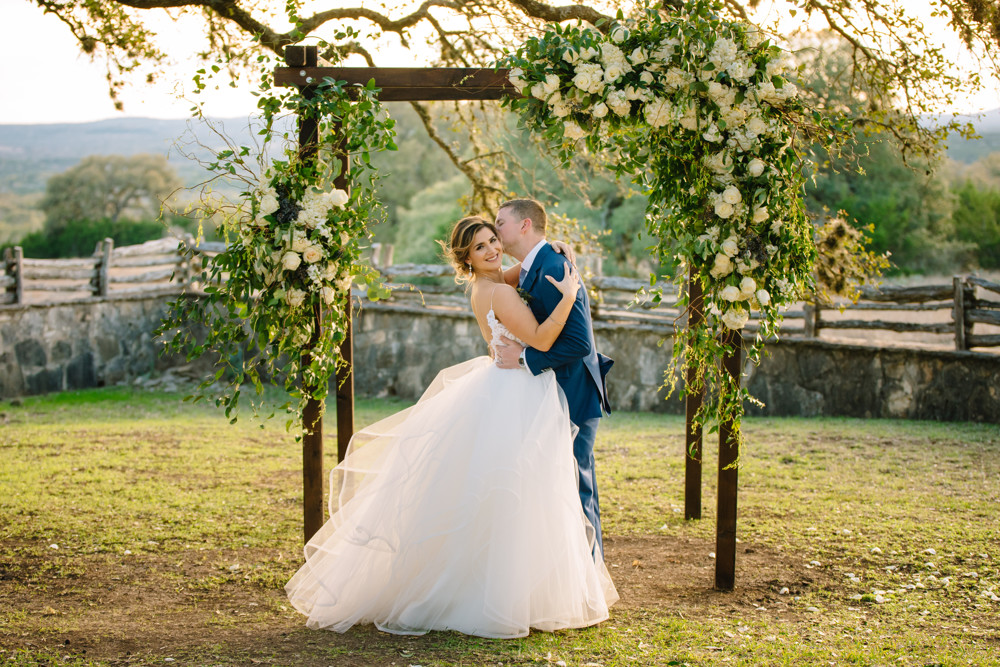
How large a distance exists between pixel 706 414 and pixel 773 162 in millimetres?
1272

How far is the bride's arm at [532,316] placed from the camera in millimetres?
3871

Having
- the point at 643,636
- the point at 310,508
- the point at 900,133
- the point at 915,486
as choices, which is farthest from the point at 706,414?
the point at 900,133

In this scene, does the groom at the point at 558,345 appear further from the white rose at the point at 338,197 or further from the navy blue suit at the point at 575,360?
the white rose at the point at 338,197

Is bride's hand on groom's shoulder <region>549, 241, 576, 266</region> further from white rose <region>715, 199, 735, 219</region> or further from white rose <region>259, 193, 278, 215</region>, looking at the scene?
white rose <region>259, 193, 278, 215</region>

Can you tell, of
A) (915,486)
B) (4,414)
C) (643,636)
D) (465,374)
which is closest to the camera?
(643,636)

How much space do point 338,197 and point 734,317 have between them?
2018 millimetres

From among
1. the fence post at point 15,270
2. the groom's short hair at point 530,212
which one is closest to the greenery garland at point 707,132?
the groom's short hair at point 530,212

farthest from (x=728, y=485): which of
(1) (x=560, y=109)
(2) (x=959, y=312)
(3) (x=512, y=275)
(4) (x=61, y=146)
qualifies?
(4) (x=61, y=146)

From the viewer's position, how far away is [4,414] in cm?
1011

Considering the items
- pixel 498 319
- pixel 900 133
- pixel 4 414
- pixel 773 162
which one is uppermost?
pixel 900 133

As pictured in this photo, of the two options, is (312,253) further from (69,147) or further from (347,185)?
(69,147)

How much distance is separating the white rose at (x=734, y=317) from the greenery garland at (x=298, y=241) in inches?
67.0

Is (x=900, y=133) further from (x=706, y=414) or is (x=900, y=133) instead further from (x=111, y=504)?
(x=111, y=504)

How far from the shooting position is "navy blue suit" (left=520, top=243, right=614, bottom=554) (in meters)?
3.97
